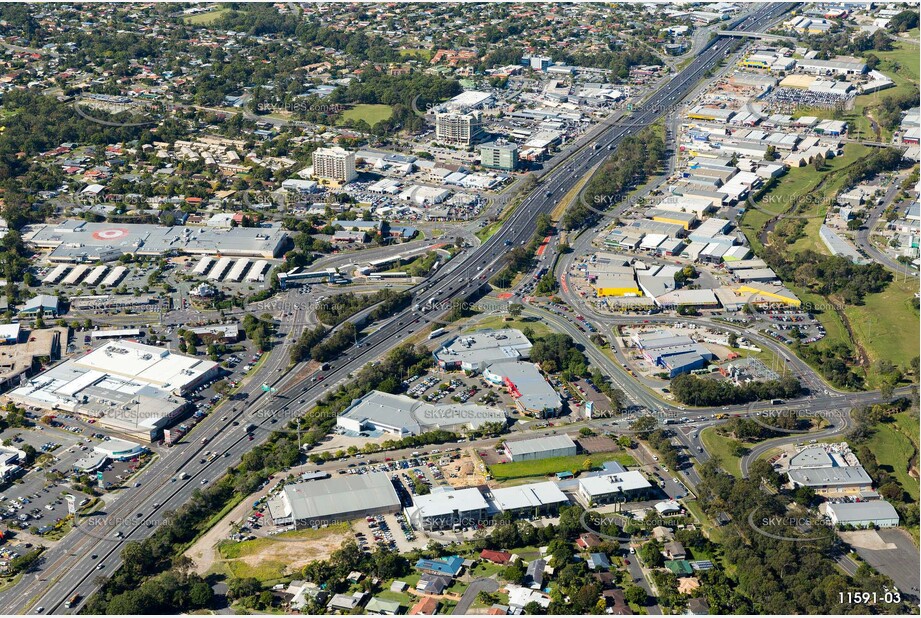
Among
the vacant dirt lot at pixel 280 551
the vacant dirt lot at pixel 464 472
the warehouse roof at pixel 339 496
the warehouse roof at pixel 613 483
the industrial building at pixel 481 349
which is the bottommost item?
the industrial building at pixel 481 349

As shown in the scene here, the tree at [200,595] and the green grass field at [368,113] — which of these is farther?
the green grass field at [368,113]

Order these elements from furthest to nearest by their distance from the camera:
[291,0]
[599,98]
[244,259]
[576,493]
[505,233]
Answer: [291,0] → [599,98] → [505,233] → [244,259] → [576,493]

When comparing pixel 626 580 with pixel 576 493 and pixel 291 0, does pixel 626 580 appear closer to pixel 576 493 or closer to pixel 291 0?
pixel 576 493

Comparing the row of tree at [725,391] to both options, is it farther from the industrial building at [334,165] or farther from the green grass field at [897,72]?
the green grass field at [897,72]

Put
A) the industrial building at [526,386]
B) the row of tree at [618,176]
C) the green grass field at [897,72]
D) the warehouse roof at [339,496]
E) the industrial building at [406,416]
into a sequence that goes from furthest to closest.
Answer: the green grass field at [897,72] < the row of tree at [618,176] < the industrial building at [526,386] < the industrial building at [406,416] < the warehouse roof at [339,496]

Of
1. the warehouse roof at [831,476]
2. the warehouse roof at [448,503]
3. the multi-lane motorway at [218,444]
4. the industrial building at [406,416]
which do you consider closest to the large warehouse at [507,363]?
the industrial building at [406,416]

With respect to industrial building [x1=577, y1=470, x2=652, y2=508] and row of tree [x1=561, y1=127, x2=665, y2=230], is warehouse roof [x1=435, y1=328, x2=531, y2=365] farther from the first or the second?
row of tree [x1=561, y1=127, x2=665, y2=230]

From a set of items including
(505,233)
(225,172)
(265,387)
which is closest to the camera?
(265,387)

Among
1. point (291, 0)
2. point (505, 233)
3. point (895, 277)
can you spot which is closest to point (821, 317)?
point (895, 277)

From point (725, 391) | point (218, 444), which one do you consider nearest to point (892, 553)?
point (725, 391)
